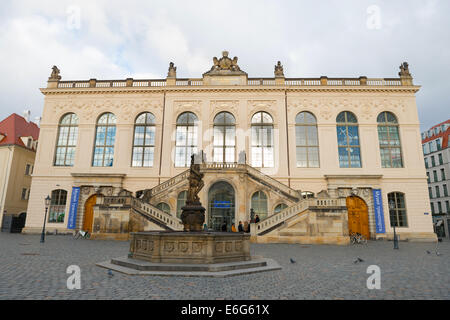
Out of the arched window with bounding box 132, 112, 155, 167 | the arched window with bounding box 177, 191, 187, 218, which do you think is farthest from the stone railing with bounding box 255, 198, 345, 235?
the arched window with bounding box 132, 112, 155, 167

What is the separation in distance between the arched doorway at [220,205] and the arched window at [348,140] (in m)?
10.7

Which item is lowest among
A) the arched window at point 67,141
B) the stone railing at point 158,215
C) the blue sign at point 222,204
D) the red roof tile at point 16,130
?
the stone railing at point 158,215

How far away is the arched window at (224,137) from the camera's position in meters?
25.4

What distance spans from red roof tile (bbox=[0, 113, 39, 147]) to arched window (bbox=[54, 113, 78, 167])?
304 inches

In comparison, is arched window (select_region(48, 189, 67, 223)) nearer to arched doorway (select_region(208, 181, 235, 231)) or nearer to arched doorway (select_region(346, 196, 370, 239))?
arched doorway (select_region(208, 181, 235, 231))

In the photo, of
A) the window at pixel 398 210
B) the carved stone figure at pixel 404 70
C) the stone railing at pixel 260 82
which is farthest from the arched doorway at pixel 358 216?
the carved stone figure at pixel 404 70

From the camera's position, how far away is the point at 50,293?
525 cm

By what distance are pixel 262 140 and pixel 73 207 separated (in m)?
18.0

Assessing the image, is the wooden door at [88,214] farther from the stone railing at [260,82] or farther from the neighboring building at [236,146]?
the stone railing at [260,82]

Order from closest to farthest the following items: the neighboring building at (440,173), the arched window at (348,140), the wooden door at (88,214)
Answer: the wooden door at (88,214), the arched window at (348,140), the neighboring building at (440,173)

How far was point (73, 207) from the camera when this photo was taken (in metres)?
24.2

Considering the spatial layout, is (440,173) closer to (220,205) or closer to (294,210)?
(294,210)
